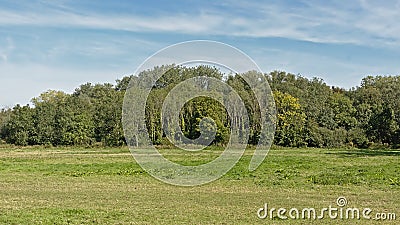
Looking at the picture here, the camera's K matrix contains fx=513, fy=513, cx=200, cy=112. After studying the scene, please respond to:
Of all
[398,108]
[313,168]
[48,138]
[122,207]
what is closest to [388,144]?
[398,108]

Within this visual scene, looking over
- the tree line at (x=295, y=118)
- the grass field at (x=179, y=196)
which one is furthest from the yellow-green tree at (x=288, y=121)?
the grass field at (x=179, y=196)

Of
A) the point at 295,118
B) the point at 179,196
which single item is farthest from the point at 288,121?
the point at 179,196

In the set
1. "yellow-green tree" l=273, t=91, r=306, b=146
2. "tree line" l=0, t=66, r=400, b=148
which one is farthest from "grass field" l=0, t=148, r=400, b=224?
"tree line" l=0, t=66, r=400, b=148

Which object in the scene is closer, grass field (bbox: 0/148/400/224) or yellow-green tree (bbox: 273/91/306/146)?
grass field (bbox: 0/148/400/224)

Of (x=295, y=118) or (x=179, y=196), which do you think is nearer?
(x=179, y=196)

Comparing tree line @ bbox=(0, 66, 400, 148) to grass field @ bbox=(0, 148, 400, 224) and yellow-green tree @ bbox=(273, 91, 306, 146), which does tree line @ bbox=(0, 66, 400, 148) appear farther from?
grass field @ bbox=(0, 148, 400, 224)

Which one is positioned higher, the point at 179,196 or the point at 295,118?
the point at 295,118

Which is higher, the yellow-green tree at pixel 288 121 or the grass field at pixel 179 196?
the yellow-green tree at pixel 288 121

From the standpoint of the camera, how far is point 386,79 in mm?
93812

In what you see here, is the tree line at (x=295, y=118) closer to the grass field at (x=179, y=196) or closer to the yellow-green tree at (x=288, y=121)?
the yellow-green tree at (x=288, y=121)

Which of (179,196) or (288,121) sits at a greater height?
(288,121)

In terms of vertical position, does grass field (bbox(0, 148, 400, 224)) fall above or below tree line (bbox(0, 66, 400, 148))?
below

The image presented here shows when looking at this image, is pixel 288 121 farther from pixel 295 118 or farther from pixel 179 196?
pixel 179 196

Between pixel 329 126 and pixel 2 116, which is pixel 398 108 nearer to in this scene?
pixel 329 126
